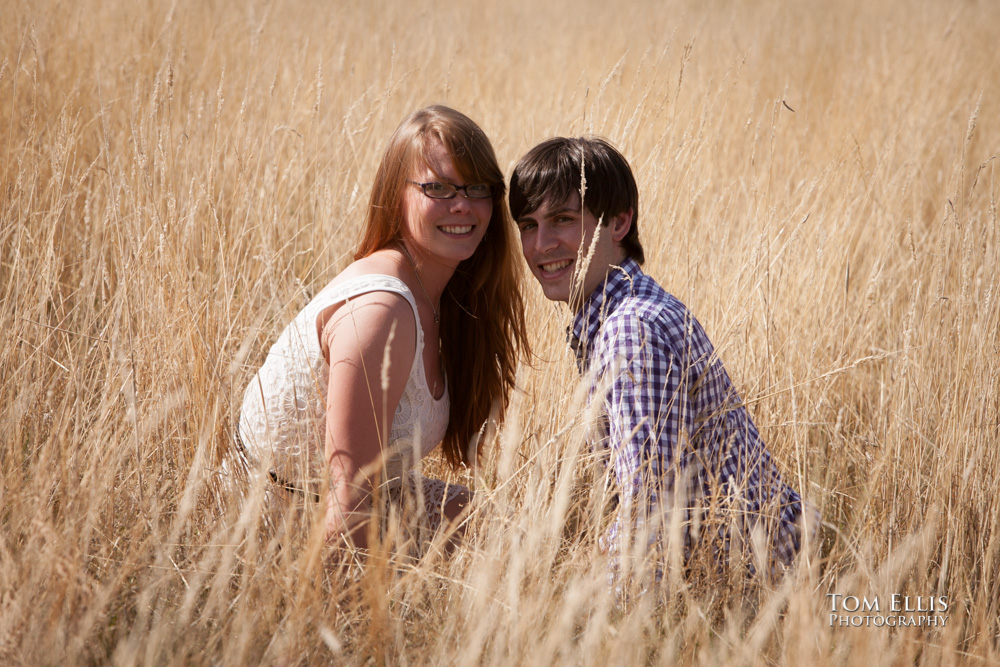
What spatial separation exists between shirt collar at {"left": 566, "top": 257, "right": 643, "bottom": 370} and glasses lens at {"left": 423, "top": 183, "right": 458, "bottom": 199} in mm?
476

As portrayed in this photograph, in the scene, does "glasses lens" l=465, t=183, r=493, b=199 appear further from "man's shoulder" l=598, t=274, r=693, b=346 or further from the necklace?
"man's shoulder" l=598, t=274, r=693, b=346

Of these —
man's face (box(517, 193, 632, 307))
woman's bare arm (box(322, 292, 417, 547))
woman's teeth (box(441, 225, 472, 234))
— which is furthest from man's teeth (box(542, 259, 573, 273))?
woman's bare arm (box(322, 292, 417, 547))

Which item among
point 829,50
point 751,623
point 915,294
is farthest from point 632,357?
point 829,50

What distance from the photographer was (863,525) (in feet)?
6.93

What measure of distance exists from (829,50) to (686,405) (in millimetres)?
4437

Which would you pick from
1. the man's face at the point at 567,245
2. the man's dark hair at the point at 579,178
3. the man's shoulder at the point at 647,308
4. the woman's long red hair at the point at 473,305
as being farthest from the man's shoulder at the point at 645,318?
the woman's long red hair at the point at 473,305

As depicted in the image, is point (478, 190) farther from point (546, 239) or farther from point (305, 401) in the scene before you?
point (305, 401)

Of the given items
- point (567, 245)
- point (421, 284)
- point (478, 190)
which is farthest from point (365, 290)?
point (567, 245)

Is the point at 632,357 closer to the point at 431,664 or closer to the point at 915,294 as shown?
the point at 431,664

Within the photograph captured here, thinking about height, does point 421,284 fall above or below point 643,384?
above

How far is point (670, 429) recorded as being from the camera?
71.6 inches

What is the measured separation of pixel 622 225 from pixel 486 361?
22.7 inches

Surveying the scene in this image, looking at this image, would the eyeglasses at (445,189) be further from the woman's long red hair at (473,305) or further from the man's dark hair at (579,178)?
the man's dark hair at (579,178)

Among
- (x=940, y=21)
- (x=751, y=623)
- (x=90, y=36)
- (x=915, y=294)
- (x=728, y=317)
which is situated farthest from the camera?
(x=940, y=21)
